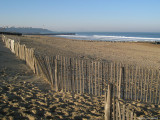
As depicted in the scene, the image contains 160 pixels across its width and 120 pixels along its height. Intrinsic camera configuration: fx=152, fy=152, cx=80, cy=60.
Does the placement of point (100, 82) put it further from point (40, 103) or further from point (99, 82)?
point (40, 103)

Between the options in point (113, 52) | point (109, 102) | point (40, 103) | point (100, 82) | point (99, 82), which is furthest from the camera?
point (113, 52)

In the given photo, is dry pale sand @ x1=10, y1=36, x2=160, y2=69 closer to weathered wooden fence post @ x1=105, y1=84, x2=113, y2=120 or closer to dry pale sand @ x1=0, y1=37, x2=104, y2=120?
dry pale sand @ x1=0, y1=37, x2=104, y2=120

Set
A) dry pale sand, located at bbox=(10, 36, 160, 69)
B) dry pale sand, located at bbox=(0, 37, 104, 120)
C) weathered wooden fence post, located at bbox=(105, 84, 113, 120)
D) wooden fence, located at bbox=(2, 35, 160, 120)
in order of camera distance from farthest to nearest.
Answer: dry pale sand, located at bbox=(10, 36, 160, 69) → wooden fence, located at bbox=(2, 35, 160, 120) → dry pale sand, located at bbox=(0, 37, 104, 120) → weathered wooden fence post, located at bbox=(105, 84, 113, 120)

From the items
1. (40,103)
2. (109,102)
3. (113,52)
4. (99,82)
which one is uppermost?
(113,52)

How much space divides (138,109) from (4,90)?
14.5 ft

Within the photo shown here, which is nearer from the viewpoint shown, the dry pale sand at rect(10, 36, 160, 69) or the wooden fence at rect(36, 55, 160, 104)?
the wooden fence at rect(36, 55, 160, 104)

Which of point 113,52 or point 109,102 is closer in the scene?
point 109,102

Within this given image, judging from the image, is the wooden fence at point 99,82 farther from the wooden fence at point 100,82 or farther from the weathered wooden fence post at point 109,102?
the weathered wooden fence post at point 109,102

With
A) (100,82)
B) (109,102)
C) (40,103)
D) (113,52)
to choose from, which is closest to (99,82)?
(100,82)

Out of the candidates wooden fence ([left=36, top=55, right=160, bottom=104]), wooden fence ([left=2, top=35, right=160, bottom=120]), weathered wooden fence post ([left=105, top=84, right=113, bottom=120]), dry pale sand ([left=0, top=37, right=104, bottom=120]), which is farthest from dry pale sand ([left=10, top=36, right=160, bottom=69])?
weathered wooden fence post ([left=105, top=84, right=113, bottom=120])

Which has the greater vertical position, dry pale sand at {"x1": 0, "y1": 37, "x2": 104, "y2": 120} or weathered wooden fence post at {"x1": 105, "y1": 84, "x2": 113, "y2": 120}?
weathered wooden fence post at {"x1": 105, "y1": 84, "x2": 113, "y2": 120}

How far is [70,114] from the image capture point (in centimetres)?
392

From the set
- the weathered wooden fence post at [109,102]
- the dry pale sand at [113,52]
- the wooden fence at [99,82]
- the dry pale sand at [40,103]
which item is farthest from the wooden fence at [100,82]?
the dry pale sand at [113,52]

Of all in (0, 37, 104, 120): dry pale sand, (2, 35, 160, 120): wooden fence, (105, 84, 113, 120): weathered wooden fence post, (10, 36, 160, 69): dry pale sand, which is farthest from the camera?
(10, 36, 160, 69): dry pale sand
